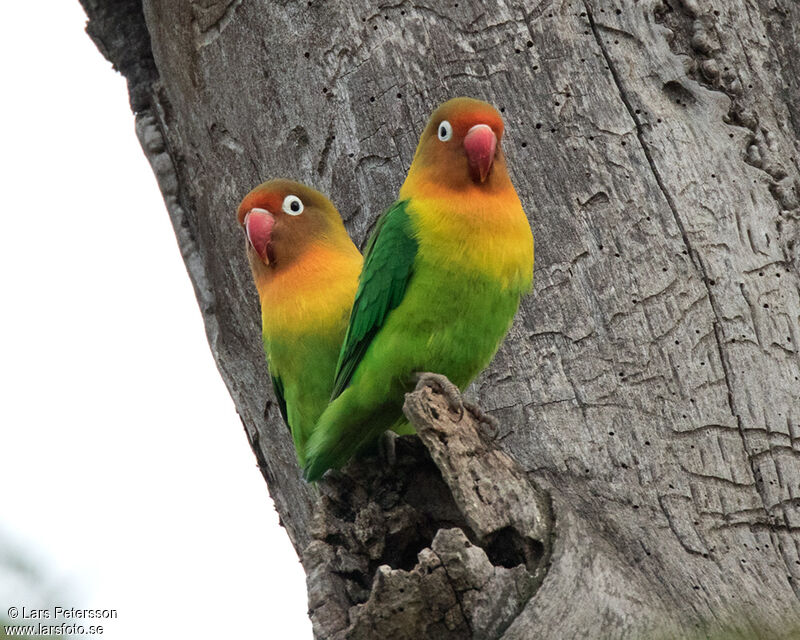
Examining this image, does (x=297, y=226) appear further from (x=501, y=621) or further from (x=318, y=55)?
(x=501, y=621)

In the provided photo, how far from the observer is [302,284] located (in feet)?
13.6

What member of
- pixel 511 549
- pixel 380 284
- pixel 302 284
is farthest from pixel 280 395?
pixel 511 549

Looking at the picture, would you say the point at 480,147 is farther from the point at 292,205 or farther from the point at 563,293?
the point at 292,205

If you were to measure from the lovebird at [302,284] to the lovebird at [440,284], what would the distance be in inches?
18.1

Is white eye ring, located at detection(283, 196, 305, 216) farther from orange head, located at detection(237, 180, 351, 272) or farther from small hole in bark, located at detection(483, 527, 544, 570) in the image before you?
small hole in bark, located at detection(483, 527, 544, 570)

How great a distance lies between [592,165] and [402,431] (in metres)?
1.28

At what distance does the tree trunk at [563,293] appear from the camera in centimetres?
296

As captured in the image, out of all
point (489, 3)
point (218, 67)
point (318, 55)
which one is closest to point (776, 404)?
point (489, 3)

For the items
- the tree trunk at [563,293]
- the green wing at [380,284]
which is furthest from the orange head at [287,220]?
the green wing at [380,284]

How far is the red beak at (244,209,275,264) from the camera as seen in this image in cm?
409

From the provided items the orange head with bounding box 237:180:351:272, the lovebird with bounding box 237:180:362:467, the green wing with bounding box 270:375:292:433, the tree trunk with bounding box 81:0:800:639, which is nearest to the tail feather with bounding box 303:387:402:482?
the tree trunk with bounding box 81:0:800:639

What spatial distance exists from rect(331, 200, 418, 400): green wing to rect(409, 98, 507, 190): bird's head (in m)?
0.19

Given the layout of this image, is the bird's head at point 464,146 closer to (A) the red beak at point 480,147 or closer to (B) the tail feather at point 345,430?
(A) the red beak at point 480,147

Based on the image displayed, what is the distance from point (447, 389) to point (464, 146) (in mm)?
920
